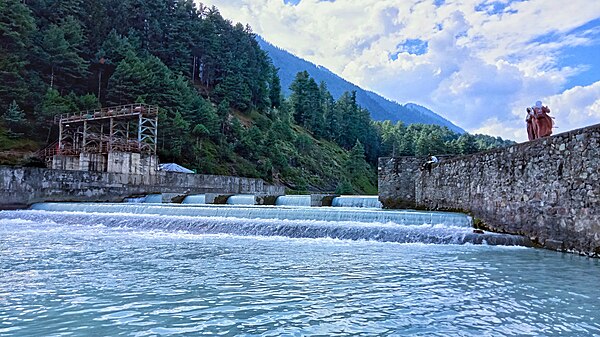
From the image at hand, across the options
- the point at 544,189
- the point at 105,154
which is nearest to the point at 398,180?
the point at 544,189

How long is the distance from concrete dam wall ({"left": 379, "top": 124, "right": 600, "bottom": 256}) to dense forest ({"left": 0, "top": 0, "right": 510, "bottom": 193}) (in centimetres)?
2984

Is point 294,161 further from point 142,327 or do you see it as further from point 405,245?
point 142,327

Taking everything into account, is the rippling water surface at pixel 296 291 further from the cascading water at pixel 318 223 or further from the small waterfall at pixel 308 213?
the small waterfall at pixel 308 213

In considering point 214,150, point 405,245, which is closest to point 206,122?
point 214,150

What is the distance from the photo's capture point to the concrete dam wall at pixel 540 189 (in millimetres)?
7840

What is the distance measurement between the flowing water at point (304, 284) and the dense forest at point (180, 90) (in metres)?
27.1

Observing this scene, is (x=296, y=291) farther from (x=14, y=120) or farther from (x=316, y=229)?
(x=14, y=120)

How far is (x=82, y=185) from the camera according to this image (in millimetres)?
23359

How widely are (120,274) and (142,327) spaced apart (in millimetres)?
2690

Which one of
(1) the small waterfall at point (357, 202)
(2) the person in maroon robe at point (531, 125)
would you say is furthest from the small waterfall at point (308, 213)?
(1) the small waterfall at point (357, 202)

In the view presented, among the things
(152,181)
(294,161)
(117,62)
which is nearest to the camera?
(152,181)

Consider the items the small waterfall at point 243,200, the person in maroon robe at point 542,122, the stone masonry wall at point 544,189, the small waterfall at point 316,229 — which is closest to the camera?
the stone masonry wall at point 544,189

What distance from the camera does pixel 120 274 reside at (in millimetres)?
6129

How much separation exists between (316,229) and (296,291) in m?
5.89
